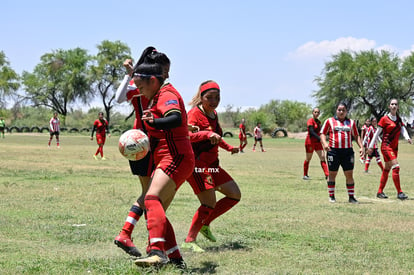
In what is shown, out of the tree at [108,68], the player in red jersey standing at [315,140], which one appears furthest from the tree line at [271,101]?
the player in red jersey standing at [315,140]

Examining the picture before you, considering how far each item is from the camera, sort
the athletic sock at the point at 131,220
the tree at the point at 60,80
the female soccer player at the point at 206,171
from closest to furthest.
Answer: the athletic sock at the point at 131,220 → the female soccer player at the point at 206,171 → the tree at the point at 60,80

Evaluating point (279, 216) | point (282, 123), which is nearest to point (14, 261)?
point (279, 216)

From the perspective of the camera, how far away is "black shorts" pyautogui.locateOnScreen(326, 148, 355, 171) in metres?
11.3

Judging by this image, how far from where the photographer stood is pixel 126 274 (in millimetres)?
5121

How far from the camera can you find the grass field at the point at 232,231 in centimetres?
568

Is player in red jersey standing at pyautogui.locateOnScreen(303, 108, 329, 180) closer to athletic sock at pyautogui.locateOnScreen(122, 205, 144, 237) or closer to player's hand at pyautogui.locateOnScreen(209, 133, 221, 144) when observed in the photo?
player's hand at pyautogui.locateOnScreen(209, 133, 221, 144)

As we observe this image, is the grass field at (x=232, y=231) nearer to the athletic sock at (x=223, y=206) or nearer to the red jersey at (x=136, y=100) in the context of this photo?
the athletic sock at (x=223, y=206)

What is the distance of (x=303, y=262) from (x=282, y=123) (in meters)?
88.4

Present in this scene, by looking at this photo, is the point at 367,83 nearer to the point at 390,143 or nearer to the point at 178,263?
the point at 390,143


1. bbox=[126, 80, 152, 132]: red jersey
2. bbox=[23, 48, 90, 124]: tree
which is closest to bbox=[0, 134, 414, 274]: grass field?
bbox=[126, 80, 152, 132]: red jersey

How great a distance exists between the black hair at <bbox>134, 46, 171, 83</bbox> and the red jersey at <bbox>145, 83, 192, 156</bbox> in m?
0.18

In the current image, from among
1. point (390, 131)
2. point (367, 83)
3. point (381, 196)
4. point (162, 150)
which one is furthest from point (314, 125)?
point (367, 83)

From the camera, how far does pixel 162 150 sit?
5.23m

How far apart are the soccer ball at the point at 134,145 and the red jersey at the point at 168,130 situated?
10 cm
